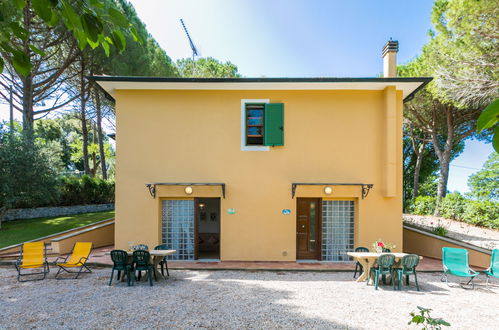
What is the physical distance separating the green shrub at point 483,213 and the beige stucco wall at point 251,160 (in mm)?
8102

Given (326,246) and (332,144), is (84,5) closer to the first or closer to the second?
(332,144)

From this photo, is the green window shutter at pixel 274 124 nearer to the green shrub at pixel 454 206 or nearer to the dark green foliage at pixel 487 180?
the green shrub at pixel 454 206

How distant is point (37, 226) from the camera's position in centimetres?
1341

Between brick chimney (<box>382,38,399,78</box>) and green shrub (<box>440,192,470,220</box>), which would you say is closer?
brick chimney (<box>382,38,399,78</box>)

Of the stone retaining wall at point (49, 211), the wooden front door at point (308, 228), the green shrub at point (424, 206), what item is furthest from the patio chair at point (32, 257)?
the green shrub at point (424, 206)

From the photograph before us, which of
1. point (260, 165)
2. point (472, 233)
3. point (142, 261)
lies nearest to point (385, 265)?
point (260, 165)

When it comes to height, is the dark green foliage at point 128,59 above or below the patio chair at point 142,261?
above

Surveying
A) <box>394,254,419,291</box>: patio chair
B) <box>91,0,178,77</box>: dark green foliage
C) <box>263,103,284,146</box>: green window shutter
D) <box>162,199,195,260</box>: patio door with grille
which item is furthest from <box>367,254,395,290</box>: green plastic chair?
<box>91,0,178,77</box>: dark green foliage

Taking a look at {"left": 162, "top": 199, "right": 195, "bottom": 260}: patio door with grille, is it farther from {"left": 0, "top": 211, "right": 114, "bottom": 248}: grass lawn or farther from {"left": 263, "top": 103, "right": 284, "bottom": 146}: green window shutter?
{"left": 0, "top": 211, "right": 114, "bottom": 248}: grass lawn

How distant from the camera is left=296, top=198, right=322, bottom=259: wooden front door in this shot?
31.5 feet

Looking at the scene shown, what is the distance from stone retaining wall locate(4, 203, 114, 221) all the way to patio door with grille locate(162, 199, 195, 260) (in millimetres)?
10593

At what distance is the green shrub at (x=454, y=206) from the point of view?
15.4 metres

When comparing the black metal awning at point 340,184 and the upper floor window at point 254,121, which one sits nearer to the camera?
the black metal awning at point 340,184

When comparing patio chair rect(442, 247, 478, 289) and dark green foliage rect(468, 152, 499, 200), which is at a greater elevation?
dark green foliage rect(468, 152, 499, 200)
